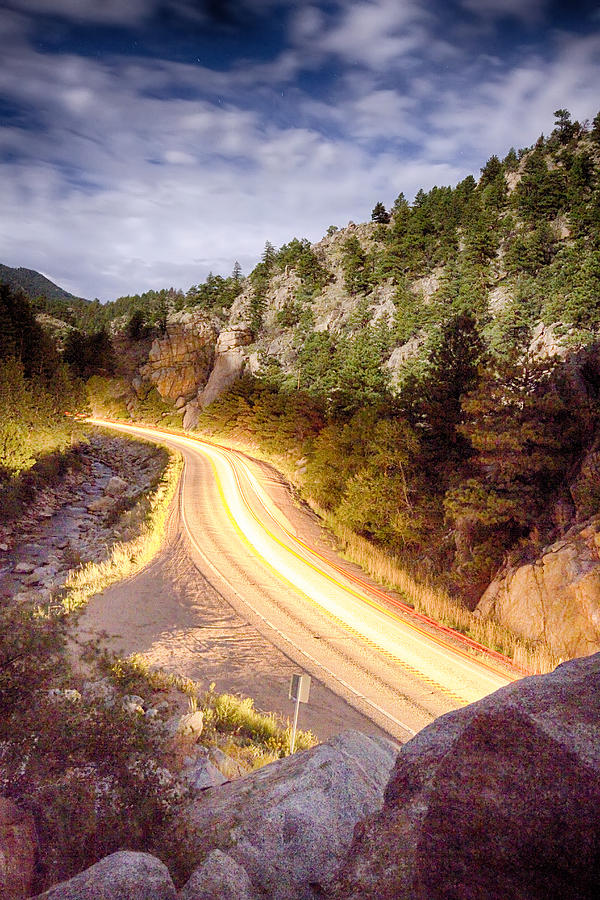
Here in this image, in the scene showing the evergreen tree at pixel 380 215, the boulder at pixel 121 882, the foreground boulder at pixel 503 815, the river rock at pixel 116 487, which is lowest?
the river rock at pixel 116 487

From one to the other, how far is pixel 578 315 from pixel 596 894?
151ft

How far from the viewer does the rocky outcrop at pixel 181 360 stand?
78812 mm

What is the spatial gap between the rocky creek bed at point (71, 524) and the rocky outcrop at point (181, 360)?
30.7 m

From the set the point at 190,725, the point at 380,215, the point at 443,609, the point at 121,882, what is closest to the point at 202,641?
the point at 190,725

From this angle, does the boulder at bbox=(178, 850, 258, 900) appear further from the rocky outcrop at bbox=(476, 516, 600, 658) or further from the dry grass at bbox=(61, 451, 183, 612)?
the rocky outcrop at bbox=(476, 516, 600, 658)

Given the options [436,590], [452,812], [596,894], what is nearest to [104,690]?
[452,812]

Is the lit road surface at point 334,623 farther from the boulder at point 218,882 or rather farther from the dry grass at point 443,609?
the boulder at point 218,882

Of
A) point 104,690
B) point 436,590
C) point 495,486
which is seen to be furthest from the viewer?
point 436,590

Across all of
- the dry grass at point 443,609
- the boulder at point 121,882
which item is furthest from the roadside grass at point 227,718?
the dry grass at point 443,609

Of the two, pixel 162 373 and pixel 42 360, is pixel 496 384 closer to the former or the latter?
pixel 42 360

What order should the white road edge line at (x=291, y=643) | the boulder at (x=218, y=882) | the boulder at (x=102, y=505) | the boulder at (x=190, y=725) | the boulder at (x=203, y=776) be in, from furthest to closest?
1. the boulder at (x=102, y=505)
2. the white road edge line at (x=291, y=643)
3. the boulder at (x=190, y=725)
4. the boulder at (x=203, y=776)
5. the boulder at (x=218, y=882)

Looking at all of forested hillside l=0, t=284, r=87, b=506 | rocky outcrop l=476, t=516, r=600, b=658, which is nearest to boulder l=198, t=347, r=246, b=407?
forested hillside l=0, t=284, r=87, b=506

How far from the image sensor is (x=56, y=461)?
37.8 metres

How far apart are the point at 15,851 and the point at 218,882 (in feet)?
5.54
